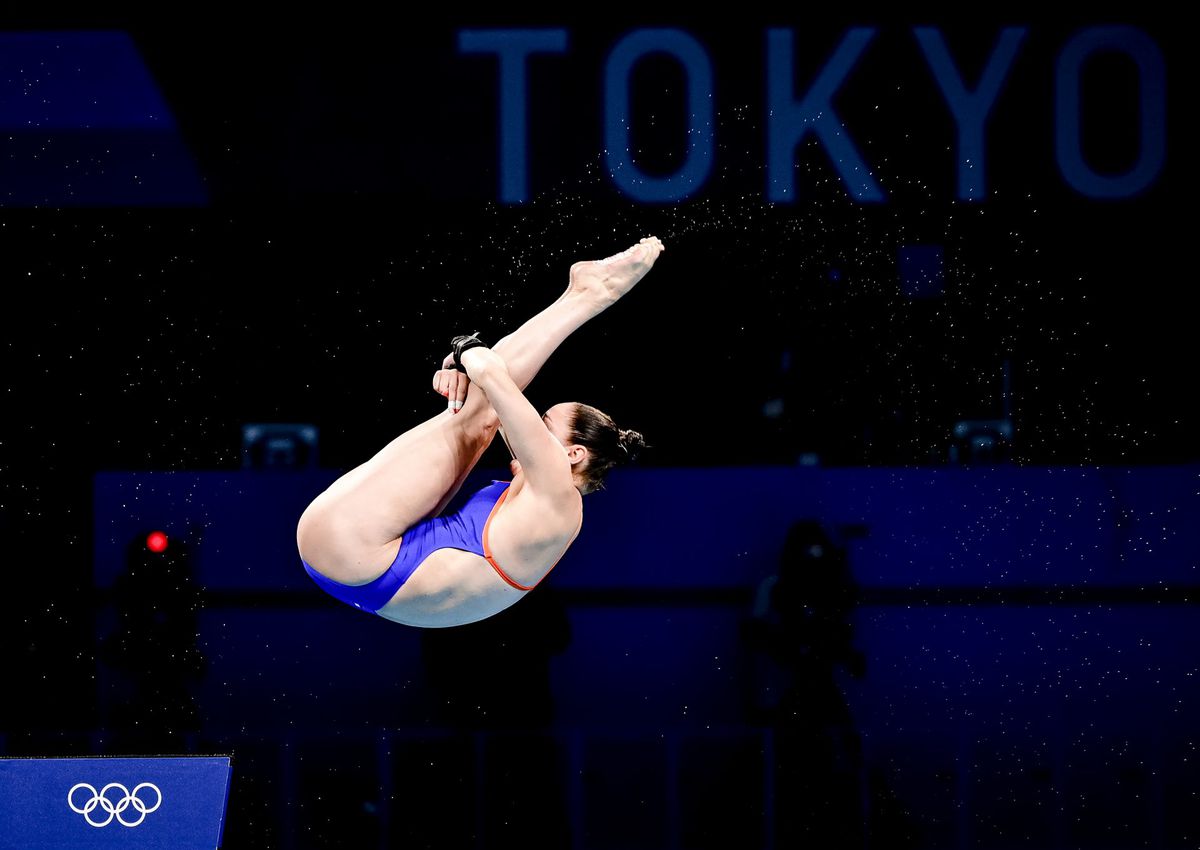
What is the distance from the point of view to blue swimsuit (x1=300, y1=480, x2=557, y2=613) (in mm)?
2746

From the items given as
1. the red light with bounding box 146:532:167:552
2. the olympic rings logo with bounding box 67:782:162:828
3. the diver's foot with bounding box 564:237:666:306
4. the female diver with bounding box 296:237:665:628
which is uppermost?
the diver's foot with bounding box 564:237:666:306

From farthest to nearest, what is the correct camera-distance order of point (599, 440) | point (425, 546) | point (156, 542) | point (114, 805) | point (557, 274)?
point (557, 274)
point (156, 542)
point (114, 805)
point (599, 440)
point (425, 546)

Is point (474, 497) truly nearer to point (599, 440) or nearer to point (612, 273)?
point (599, 440)

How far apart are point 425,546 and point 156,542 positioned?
6.63ft

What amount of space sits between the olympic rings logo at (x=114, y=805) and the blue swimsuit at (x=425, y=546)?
1.03 m

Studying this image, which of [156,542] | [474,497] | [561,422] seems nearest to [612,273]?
[561,422]

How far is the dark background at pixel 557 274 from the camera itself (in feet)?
15.2

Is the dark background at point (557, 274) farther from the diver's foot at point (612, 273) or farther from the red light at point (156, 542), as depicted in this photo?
the diver's foot at point (612, 273)

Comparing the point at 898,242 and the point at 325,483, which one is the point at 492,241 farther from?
the point at 898,242

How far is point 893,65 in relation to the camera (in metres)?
4.69

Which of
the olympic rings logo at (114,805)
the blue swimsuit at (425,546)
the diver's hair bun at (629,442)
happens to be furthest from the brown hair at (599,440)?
the olympic rings logo at (114,805)

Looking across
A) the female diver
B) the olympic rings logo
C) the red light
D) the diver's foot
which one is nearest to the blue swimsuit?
the female diver

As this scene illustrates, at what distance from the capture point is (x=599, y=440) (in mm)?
2938

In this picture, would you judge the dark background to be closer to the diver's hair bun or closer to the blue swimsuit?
the diver's hair bun
